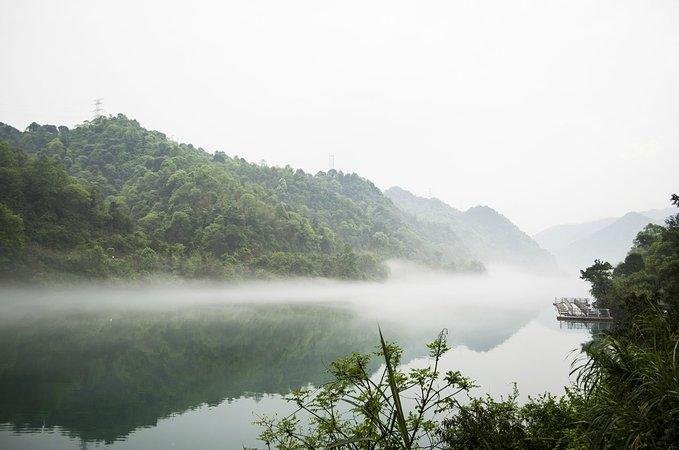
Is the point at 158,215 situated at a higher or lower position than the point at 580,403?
higher

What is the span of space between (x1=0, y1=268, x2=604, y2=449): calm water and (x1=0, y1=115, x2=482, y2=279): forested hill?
5841 mm

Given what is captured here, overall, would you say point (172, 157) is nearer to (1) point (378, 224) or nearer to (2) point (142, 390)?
(1) point (378, 224)

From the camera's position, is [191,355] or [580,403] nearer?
[580,403]

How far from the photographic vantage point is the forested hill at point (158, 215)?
54969 mm

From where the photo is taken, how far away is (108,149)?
96.9m

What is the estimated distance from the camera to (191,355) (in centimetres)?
3088

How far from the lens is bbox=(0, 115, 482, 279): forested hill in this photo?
5497 cm

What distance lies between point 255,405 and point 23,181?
5405 centimetres

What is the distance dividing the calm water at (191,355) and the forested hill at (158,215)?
584 cm

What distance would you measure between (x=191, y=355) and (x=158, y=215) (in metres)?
52.6

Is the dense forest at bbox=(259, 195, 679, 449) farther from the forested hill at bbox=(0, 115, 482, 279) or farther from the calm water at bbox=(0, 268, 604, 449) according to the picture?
the forested hill at bbox=(0, 115, 482, 279)

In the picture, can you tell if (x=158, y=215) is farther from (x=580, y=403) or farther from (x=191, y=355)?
(x=580, y=403)

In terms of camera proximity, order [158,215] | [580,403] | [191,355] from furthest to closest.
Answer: [158,215] → [191,355] → [580,403]

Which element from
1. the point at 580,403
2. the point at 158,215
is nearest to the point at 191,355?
the point at 580,403
